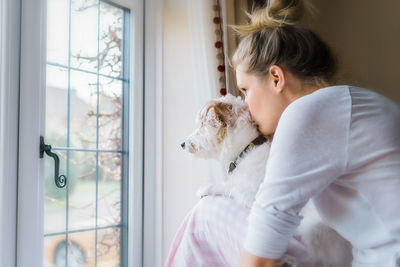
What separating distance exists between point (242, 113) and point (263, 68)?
0.94ft

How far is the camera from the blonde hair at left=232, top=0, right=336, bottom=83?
3.25 feet

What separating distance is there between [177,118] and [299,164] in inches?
46.7

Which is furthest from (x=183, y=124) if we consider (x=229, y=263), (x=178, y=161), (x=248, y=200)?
(x=229, y=263)

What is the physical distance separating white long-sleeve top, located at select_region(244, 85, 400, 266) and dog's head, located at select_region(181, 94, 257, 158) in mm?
503

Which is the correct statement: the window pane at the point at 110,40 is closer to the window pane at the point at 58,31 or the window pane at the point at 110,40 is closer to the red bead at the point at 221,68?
the window pane at the point at 58,31

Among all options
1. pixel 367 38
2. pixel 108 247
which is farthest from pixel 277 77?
pixel 367 38

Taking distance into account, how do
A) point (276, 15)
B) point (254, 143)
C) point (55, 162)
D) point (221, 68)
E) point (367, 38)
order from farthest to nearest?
point (367, 38) < point (221, 68) < point (55, 162) < point (254, 143) < point (276, 15)

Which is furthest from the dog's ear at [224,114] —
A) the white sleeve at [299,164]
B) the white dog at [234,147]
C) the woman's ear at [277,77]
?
the white sleeve at [299,164]

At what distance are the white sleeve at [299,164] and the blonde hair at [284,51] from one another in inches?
Answer: 10.2

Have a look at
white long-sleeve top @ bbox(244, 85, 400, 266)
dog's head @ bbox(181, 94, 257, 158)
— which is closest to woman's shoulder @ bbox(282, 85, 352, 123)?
white long-sleeve top @ bbox(244, 85, 400, 266)

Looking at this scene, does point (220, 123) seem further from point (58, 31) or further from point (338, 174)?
point (58, 31)

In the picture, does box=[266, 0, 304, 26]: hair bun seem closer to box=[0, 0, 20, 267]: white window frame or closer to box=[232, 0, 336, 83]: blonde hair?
box=[232, 0, 336, 83]: blonde hair

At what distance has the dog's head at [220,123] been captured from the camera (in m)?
1.27

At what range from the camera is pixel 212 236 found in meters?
1.02
